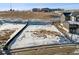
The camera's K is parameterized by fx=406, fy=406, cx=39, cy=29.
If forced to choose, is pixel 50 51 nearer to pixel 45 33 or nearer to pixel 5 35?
pixel 45 33

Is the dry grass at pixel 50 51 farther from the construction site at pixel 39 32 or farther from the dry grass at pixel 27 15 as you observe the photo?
the dry grass at pixel 27 15

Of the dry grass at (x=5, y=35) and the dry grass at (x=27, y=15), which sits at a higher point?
the dry grass at (x=27, y=15)

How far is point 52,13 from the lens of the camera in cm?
349

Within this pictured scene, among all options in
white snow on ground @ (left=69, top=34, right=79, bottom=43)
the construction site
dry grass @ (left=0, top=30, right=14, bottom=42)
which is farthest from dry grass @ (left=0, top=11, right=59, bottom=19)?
white snow on ground @ (left=69, top=34, right=79, bottom=43)

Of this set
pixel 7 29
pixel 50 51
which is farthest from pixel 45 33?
pixel 7 29

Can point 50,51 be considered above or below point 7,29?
below

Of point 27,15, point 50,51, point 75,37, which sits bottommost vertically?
point 50,51

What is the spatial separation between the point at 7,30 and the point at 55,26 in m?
0.41

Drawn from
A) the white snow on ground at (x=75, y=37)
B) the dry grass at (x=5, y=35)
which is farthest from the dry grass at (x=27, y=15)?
the white snow on ground at (x=75, y=37)

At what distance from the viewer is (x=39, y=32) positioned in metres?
3.48

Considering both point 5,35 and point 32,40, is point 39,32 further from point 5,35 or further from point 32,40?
point 5,35

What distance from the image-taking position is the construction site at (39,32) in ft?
11.3

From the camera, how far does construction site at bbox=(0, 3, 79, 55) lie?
3.45m

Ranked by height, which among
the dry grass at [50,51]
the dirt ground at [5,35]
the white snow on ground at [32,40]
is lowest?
the dry grass at [50,51]
